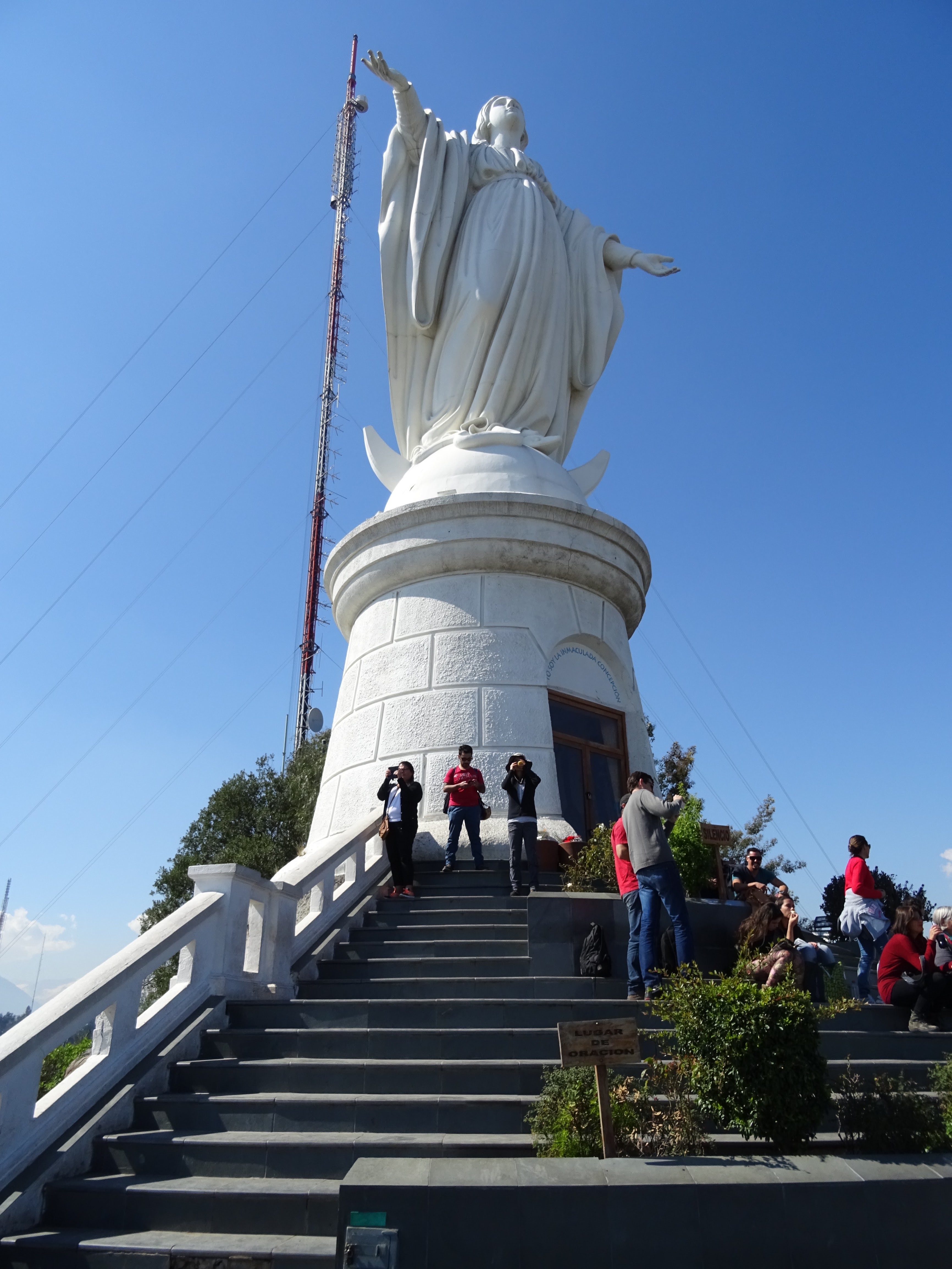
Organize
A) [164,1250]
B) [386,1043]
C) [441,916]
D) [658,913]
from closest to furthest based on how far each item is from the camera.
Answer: [164,1250] < [386,1043] < [658,913] < [441,916]

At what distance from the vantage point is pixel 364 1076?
6172 millimetres

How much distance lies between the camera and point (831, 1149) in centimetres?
529

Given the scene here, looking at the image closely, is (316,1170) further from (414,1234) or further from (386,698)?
(386,698)

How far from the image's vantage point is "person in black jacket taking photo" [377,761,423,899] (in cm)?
999

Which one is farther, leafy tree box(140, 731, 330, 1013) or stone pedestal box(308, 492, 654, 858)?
leafy tree box(140, 731, 330, 1013)

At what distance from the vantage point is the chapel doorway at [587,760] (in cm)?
1280

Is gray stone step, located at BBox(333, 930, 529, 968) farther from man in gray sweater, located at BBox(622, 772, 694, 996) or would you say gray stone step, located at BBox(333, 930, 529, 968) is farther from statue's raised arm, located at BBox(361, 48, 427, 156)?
statue's raised arm, located at BBox(361, 48, 427, 156)

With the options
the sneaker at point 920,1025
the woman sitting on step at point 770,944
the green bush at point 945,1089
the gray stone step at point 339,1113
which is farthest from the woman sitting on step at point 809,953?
the gray stone step at point 339,1113

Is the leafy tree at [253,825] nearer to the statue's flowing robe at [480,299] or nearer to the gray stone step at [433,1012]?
the statue's flowing robe at [480,299]

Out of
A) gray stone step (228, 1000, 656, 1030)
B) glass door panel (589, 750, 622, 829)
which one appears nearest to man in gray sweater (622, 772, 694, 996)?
gray stone step (228, 1000, 656, 1030)

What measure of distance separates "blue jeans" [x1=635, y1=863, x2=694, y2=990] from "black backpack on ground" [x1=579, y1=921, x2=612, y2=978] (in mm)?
581

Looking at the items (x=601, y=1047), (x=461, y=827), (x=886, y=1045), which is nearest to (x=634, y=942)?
(x=886, y=1045)

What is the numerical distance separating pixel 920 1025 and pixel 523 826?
13.5ft

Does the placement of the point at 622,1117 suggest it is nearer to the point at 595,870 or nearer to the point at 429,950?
the point at 429,950
